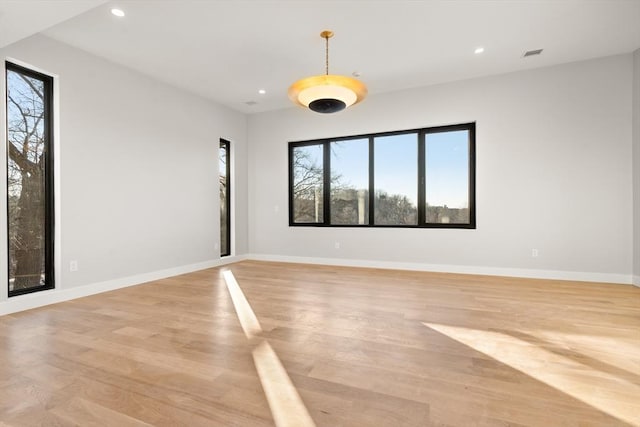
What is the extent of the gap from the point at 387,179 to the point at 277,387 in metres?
4.35

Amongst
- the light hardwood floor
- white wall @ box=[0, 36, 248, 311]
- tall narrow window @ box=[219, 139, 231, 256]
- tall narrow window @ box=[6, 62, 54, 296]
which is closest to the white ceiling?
white wall @ box=[0, 36, 248, 311]

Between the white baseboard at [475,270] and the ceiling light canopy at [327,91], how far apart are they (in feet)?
9.58

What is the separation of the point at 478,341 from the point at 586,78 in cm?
421

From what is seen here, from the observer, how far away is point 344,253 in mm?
5668

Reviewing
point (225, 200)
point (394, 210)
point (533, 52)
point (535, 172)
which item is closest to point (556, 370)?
point (535, 172)

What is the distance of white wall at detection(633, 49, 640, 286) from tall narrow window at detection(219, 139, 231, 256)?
623cm

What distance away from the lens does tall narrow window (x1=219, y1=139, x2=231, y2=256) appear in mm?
6008

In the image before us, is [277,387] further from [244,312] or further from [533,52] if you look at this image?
[533,52]

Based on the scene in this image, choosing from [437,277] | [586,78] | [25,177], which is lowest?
[437,277]

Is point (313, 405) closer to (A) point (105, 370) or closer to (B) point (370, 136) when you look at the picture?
(A) point (105, 370)

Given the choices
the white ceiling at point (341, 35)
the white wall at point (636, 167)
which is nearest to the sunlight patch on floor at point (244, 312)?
the white ceiling at point (341, 35)

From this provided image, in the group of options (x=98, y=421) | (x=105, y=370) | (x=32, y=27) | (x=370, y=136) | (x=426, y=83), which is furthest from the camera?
(x=370, y=136)

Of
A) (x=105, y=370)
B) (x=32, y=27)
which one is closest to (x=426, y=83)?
(x=32, y=27)

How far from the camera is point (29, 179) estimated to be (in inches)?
129
